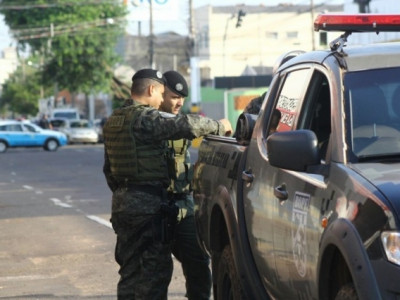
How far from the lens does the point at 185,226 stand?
26.0 ft

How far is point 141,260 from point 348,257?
10.4 ft

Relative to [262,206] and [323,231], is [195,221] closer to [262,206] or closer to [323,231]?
[262,206]

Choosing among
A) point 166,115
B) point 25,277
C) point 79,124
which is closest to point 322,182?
point 166,115

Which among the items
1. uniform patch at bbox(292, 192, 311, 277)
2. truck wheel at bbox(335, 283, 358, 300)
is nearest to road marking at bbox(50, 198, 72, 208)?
uniform patch at bbox(292, 192, 311, 277)

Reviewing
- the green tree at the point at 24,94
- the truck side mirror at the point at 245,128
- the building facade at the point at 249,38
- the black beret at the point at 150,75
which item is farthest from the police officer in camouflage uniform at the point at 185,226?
the green tree at the point at 24,94

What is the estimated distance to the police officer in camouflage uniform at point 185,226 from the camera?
790 cm

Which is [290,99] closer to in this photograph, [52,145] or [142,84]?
[142,84]

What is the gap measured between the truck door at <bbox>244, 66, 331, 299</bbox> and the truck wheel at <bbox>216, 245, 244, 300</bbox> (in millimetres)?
314

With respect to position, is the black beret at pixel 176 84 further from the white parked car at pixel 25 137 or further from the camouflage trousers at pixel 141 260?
the white parked car at pixel 25 137

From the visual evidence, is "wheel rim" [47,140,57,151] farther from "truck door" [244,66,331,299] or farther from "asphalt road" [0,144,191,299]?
"truck door" [244,66,331,299]

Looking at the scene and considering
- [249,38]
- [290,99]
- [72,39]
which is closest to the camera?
[290,99]

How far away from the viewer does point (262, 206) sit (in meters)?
6.23

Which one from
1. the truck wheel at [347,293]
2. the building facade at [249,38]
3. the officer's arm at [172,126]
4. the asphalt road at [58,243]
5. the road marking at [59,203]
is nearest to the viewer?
the truck wheel at [347,293]

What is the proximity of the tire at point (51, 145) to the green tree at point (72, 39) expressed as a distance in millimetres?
21954
